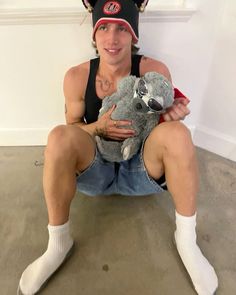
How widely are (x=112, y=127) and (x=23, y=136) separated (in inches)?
26.6

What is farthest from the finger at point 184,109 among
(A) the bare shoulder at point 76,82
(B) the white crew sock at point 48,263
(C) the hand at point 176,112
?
(B) the white crew sock at point 48,263

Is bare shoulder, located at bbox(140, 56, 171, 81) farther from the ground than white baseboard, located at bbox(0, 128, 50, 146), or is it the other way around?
bare shoulder, located at bbox(140, 56, 171, 81)

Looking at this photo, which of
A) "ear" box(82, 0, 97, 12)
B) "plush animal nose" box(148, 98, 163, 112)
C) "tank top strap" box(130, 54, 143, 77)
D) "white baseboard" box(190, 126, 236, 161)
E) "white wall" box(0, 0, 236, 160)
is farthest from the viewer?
"white baseboard" box(190, 126, 236, 161)

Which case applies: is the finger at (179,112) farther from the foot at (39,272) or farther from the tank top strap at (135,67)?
the foot at (39,272)

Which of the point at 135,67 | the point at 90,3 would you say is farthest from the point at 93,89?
the point at 90,3

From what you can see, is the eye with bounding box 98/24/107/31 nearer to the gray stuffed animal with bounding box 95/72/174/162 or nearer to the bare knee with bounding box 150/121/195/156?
the gray stuffed animal with bounding box 95/72/174/162

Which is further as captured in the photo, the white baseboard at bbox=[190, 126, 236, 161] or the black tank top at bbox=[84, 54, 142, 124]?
the white baseboard at bbox=[190, 126, 236, 161]

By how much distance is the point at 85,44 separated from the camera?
3.74 feet

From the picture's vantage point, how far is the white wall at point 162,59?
3.62 ft

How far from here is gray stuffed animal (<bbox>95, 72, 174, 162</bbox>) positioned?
79 cm

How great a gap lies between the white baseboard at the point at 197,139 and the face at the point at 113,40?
0.62m

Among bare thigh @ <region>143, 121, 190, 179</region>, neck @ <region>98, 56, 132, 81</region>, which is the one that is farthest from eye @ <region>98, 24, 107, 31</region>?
bare thigh @ <region>143, 121, 190, 179</region>

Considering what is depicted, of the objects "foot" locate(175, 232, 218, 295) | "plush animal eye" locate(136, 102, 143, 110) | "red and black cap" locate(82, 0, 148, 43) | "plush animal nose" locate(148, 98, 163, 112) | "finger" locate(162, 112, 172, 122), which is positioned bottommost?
"foot" locate(175, 232, 218, 295)

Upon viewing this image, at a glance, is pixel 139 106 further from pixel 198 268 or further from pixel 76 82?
pixel 198 268
